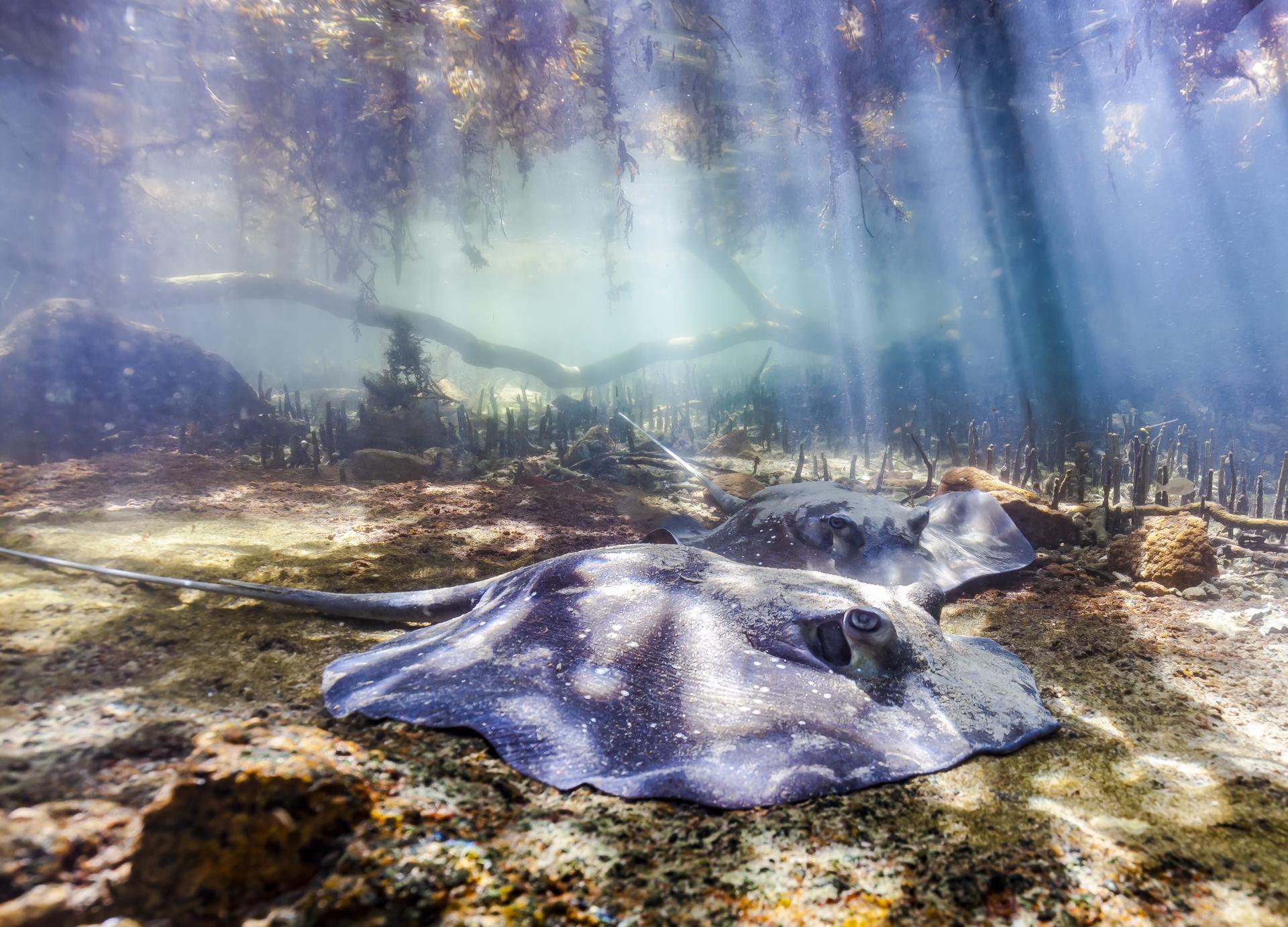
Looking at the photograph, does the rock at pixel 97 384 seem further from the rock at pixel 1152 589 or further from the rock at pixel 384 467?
the rock at pixel 1152 589

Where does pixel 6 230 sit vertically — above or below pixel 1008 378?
above

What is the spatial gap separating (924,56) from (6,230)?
25.1 meters

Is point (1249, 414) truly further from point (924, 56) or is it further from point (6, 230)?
point (6, 230)

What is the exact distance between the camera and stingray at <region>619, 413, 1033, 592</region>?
12.9ft

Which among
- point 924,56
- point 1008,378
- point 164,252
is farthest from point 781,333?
point 164,252

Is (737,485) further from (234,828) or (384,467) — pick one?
(234,828)

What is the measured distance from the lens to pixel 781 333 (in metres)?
24.5

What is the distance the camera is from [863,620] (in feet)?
6.83

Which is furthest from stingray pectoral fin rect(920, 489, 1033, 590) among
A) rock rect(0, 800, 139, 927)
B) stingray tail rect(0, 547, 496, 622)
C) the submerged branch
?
the submerged branch

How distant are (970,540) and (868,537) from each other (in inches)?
49.5

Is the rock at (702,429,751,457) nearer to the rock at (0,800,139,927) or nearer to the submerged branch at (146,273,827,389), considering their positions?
the submerged branch at (146,273,827,389)

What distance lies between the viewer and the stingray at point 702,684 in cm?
163

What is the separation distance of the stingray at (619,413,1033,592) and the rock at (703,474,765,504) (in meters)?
2.08

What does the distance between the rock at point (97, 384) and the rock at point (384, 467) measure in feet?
14.9
